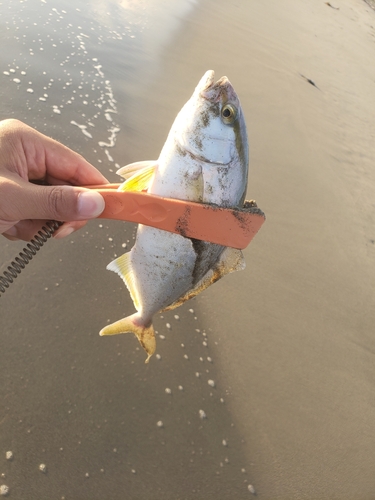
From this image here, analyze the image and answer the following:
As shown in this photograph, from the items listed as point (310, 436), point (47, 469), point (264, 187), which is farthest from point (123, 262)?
point (264, 187)

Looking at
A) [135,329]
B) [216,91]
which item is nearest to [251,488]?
[135,329]

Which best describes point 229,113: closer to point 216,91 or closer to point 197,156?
point 216,91

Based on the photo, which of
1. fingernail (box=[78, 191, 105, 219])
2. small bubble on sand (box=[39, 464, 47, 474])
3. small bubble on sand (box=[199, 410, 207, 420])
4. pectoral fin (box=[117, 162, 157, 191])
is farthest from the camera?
small bubble on sand (box=[199, 410, 207, 420])

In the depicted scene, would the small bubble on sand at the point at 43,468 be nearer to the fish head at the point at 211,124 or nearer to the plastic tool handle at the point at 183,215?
the plastic tool handle at the point at 183,215

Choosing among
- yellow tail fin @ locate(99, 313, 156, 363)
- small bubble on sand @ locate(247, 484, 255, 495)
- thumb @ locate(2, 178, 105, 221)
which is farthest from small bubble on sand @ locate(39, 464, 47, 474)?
thumb @ locate(2, 178, 105, 221)

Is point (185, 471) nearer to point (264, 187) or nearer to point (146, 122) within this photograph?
point (264, 187)

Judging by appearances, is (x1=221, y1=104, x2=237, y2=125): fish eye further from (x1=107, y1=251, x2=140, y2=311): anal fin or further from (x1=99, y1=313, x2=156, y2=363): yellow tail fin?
(x1=99, y1=313, x2=156, y2=363): yellow tail fin

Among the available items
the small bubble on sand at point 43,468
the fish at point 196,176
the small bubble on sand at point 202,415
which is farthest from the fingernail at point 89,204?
the small bubble on sand at point 202,415
